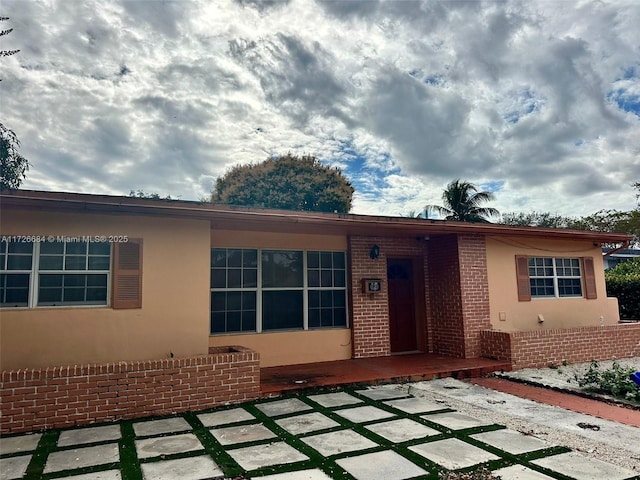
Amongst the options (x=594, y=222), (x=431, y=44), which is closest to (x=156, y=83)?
(x=431, y=44)

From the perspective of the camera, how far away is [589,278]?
992 cm

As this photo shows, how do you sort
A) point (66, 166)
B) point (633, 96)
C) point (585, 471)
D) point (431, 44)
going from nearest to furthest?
point (585, 471)
point (431, 44)
point (633, 96)
point (66, 166)

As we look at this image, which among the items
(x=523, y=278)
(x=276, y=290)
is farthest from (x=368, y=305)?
(x=523, y=278)

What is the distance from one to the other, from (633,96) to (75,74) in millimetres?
13130

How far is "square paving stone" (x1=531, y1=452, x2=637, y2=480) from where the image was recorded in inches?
126

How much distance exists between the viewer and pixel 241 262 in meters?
7.35

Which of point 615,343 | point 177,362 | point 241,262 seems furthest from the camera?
point 615,343

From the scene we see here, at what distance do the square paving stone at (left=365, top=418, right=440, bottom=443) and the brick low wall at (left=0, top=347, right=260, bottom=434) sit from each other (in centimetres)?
189

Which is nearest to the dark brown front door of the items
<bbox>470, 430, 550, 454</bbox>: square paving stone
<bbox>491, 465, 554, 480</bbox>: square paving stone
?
<bbox>470, 430, 550, 454</bbox>: square paving stone

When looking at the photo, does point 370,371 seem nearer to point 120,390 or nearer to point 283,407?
point 283,407

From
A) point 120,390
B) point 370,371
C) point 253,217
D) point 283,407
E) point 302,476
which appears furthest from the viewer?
point 370,371

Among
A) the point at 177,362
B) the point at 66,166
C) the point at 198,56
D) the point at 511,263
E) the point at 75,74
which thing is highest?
the point at 198,56

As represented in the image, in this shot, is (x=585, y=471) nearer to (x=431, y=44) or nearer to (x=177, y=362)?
(x=177, y=362)

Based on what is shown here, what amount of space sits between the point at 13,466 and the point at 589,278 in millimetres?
11321
